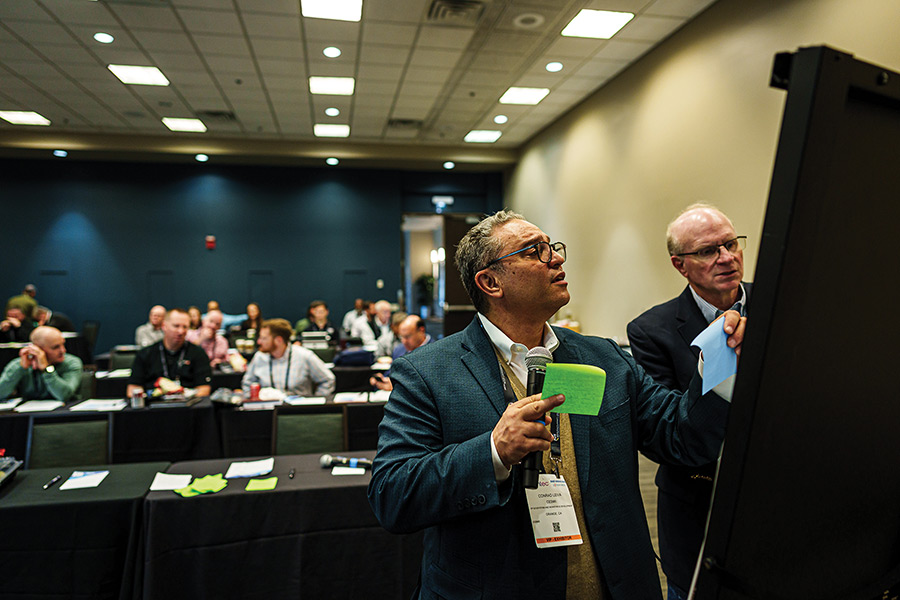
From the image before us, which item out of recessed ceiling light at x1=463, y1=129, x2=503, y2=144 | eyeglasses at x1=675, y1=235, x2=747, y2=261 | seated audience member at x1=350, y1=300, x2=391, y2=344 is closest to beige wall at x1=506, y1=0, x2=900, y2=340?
recessed ceiling light at x1=463, y1=129, x2=503, y2=144

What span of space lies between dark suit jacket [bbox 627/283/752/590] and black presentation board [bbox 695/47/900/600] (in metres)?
0.92

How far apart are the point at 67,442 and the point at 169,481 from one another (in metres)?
1.10

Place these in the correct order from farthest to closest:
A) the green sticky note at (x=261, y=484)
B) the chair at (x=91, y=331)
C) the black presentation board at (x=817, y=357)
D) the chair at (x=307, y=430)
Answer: the chair at (x=91, y=331)
the chair at (x=307, y=430)
the green sticky note at (x=261, y=484)
the black presentation board at (x=817, y=357)

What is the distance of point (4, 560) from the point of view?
2.32 m

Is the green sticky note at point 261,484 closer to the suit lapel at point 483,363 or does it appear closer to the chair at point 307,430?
the chair at point 307,430

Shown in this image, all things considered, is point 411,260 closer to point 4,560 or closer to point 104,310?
point 104,310

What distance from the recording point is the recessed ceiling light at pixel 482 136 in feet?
32.7

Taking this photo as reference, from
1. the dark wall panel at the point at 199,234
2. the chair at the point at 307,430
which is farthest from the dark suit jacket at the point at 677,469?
the dark wall panel at the point at 199,234

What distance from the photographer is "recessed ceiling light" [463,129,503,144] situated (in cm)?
995

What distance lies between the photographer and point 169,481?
102 inches

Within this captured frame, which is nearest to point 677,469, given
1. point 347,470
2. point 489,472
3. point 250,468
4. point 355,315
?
point 489,472

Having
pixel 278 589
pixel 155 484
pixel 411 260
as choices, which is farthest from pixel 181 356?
pixel 411 260

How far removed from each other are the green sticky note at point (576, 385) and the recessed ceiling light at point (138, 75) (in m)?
7.56

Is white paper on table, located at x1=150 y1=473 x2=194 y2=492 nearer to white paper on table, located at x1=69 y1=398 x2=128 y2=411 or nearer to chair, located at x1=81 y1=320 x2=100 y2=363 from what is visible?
white paper on table, located at x1=69 y1=398 x2=128 y2=411
